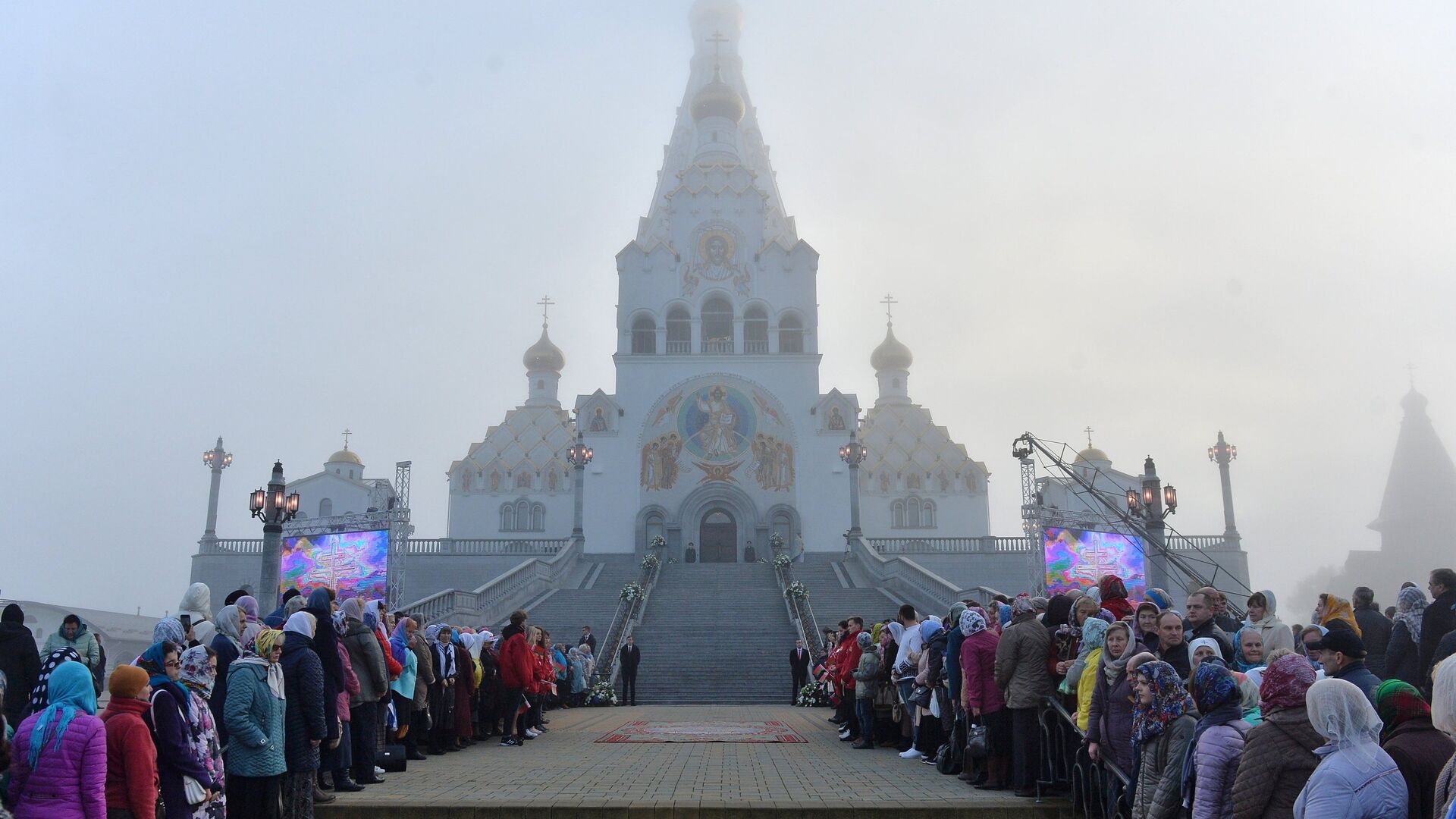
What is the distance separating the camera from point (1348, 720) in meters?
4.19

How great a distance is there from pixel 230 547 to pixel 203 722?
34888mm

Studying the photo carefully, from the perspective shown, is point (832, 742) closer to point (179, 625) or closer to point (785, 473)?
point (179, 625)

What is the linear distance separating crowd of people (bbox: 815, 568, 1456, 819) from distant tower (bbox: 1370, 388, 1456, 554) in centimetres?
3689

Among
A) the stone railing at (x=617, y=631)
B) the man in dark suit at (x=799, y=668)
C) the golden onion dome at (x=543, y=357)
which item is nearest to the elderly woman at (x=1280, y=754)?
the man in dark suit at (x=799, y=668)

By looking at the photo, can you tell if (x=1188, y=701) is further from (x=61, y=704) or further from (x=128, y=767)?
(x=61, y=704)

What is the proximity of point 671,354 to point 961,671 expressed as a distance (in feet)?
108

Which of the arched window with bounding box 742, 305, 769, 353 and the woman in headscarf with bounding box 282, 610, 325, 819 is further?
the arched window with bounding box 742, 305, 769, 353

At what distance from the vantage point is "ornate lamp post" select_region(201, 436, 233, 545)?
124 ft

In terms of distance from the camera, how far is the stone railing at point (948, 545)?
36.5 m

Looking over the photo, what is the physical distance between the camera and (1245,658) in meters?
7.23

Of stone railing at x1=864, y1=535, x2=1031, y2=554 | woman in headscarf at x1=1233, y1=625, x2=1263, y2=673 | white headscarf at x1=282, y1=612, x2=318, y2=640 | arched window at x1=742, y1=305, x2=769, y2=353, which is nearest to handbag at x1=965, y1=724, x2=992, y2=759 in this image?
woman in headscarf at x1=1233, y1=625, x2=1263, y2=673

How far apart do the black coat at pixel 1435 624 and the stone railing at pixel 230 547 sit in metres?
35.9

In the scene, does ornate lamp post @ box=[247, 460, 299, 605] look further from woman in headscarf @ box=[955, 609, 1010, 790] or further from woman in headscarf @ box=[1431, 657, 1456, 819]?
woman in headscarf @ box=[1431, 657, 1456, 819]

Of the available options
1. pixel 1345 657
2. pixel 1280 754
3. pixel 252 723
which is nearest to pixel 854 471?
pixel 252 723
